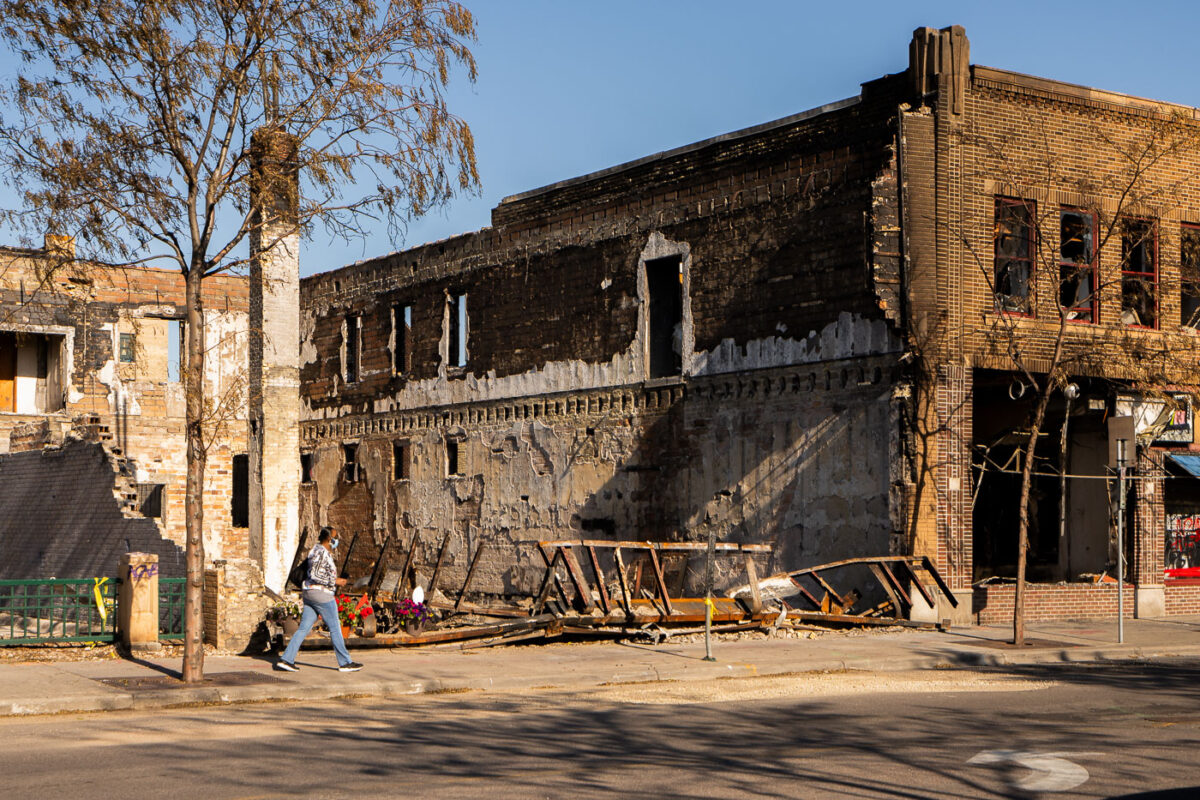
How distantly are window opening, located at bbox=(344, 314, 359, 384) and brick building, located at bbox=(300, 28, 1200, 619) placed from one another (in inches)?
226

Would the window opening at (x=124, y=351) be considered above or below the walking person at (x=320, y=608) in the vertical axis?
above

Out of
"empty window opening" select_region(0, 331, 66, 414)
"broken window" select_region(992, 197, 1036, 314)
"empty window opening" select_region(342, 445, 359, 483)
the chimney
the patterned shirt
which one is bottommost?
the patterned shirt

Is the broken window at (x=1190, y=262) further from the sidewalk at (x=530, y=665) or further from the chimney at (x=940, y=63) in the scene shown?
the sidewalk at (x=530, y=665)

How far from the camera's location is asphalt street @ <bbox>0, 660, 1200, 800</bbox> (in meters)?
8.85

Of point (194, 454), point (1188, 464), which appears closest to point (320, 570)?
point (194, 454)

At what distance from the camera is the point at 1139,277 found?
2397 centimetres

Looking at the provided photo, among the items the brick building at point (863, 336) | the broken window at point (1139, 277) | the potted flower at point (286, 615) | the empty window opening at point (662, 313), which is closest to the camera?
the potted flower at point (286, 615)

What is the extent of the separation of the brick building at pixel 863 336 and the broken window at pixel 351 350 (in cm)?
587

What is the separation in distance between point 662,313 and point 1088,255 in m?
7.79

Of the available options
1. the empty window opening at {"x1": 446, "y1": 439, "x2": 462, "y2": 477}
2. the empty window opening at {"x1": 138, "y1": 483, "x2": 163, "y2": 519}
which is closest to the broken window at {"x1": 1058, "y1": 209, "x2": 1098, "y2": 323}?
the empty window opening at {"x1": 446, "y1": 439, "x2": 462, "y2": 477}

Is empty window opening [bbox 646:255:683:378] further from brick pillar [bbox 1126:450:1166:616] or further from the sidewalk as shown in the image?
brick pillar [bbox 1126:450:1166:616]

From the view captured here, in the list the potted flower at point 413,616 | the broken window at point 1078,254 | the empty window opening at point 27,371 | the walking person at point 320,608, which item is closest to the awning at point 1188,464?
the broken window at point 1078,254

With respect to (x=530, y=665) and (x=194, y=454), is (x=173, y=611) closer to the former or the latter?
(x=194, y=454)

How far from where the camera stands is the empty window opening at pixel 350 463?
3450cm
